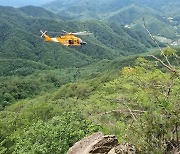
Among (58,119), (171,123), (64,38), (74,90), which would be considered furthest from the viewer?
(74,90)

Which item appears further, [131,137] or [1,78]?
[1,78]

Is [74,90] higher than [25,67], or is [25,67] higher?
[74,90]

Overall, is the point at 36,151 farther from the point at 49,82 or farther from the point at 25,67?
the point at 25,67

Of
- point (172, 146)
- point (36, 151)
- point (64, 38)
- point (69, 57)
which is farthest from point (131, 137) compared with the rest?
point (69, 57)

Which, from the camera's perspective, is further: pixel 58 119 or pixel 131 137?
pixel 58 119

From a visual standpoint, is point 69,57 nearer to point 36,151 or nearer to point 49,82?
point 49,82

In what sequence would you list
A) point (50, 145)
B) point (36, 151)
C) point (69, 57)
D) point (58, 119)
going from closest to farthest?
1. point (36, 151)
2. point (50, 145)
3. point (58, 119)
4. point (69, 57)

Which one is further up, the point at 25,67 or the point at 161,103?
the point at 161,103

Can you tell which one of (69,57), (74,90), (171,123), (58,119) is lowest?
(69,57)

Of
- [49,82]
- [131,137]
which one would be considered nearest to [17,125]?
[131,137]
